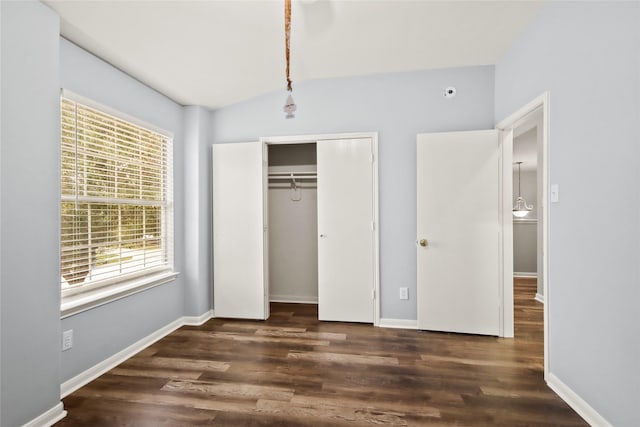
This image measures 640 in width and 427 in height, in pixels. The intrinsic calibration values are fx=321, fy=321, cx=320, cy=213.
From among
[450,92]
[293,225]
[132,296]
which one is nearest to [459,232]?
[450,92]

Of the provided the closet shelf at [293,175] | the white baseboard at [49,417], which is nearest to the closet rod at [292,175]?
the closet shelf at [293,175]

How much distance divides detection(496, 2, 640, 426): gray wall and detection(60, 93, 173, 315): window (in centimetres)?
323

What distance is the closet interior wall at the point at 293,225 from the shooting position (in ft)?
14.4

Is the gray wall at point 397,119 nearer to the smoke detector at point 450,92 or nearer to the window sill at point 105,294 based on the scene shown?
the smoke detector at point 450,92

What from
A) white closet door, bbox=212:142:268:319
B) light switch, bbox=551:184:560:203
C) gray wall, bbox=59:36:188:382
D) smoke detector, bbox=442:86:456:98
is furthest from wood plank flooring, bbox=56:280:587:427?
smoke detector, bbox=442:86:456:98

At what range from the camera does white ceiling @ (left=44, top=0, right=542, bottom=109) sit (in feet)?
7.08

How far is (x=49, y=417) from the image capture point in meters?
1.87

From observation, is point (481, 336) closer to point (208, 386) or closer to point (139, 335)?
point (208, 386)

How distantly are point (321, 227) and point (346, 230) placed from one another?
0.28 m

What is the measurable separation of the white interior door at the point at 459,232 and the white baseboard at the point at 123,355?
245cm

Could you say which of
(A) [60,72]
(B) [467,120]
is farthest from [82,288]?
(B) [467,120]

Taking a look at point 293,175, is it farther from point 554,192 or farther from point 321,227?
point 554,192

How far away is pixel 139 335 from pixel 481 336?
3195 millimetres

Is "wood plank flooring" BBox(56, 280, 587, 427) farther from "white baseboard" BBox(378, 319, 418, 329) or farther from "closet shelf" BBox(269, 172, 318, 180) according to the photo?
"closet shelf" BBox(269, 172, 318, 180)
